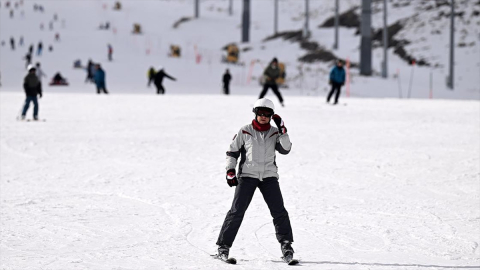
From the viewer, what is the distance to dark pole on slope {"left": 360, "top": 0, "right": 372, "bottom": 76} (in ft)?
138

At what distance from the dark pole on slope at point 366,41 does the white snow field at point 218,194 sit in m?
22.4

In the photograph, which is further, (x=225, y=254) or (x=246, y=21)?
(x=246, y=21)

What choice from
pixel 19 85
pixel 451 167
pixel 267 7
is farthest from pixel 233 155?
pixel 267 7

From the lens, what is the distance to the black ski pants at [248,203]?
641cm

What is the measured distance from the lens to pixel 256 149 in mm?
6348

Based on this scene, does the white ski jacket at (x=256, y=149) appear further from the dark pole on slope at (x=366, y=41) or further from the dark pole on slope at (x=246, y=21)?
the dark pole on slope at (x=246, y=21)

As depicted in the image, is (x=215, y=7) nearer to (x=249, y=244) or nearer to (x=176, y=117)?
(x=176, y=117)

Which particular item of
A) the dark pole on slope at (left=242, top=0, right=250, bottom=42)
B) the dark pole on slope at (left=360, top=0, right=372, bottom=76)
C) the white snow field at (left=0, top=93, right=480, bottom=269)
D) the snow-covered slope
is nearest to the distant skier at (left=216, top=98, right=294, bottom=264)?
the white snow field at (left=0, top=93, right=480, bottom=269)

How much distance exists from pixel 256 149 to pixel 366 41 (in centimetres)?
3665

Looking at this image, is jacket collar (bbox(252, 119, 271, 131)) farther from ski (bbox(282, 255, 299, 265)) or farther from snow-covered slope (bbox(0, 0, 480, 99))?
snow-covered slope (bbox(0, 0, 480, 99))

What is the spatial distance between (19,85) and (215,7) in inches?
2449

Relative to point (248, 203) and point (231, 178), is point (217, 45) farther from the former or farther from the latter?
point (231, 178)

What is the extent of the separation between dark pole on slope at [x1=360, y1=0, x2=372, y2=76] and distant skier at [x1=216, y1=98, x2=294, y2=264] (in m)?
36.5

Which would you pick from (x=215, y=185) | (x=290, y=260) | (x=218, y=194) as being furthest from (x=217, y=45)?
(x=290, y=260)
